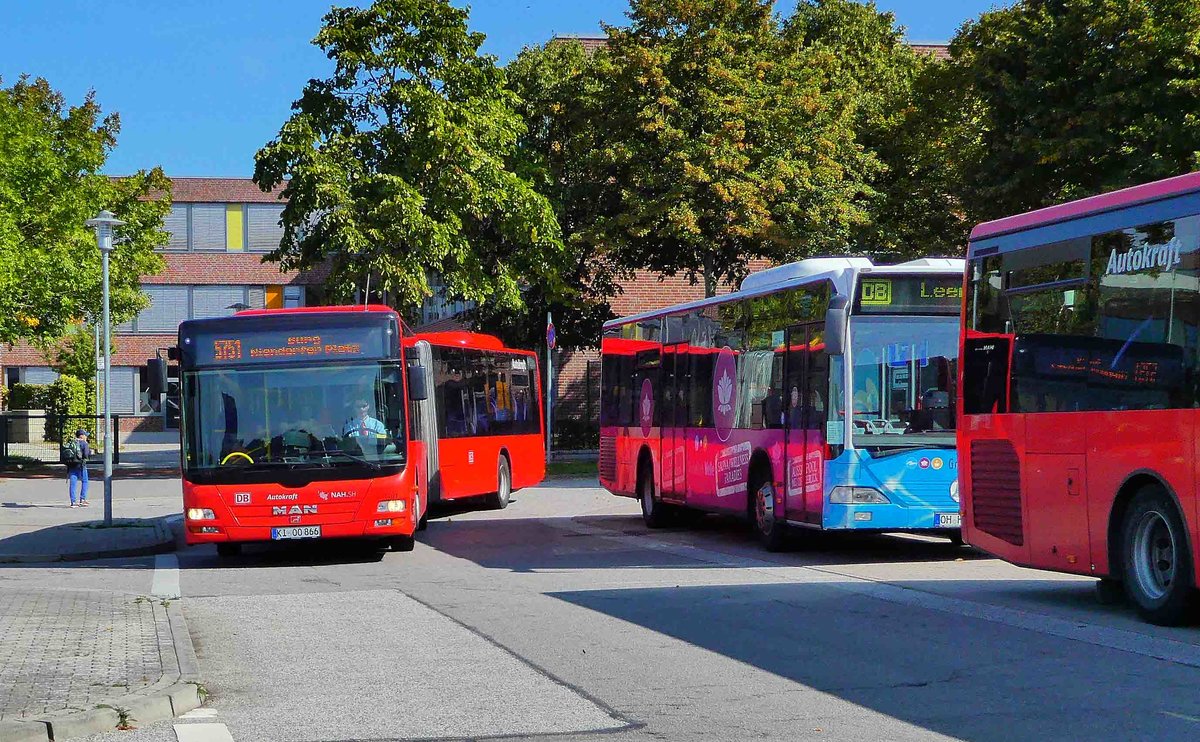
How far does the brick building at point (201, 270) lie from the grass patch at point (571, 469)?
120ft

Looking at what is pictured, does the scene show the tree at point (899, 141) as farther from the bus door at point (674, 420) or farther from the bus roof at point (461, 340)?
the bus door at point (674, 420)

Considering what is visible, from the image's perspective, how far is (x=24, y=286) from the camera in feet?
124

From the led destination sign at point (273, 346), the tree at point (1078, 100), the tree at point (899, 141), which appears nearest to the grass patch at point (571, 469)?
the tree at point (899, 141)

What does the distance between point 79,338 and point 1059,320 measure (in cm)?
5061

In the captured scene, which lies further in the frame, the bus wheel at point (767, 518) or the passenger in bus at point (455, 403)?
the passenger in bus at point (455, 403)

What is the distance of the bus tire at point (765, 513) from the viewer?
56.1 feet

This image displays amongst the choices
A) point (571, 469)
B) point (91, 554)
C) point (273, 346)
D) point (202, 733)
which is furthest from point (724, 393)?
point (571, 469)

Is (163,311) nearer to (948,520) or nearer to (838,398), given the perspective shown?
(838,398)

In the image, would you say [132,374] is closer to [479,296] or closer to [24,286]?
[24,286]

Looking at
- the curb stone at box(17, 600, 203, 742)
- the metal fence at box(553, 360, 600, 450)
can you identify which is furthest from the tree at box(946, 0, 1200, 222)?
the curb stone at box(17, 600, 203, 742)

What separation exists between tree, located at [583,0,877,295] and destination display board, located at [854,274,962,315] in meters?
18.5

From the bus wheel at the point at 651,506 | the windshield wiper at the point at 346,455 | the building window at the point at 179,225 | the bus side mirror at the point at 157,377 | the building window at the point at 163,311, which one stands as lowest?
the bus wheel at the point at 651,506

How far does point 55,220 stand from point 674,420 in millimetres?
25374

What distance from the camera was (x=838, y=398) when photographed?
15414 mm
